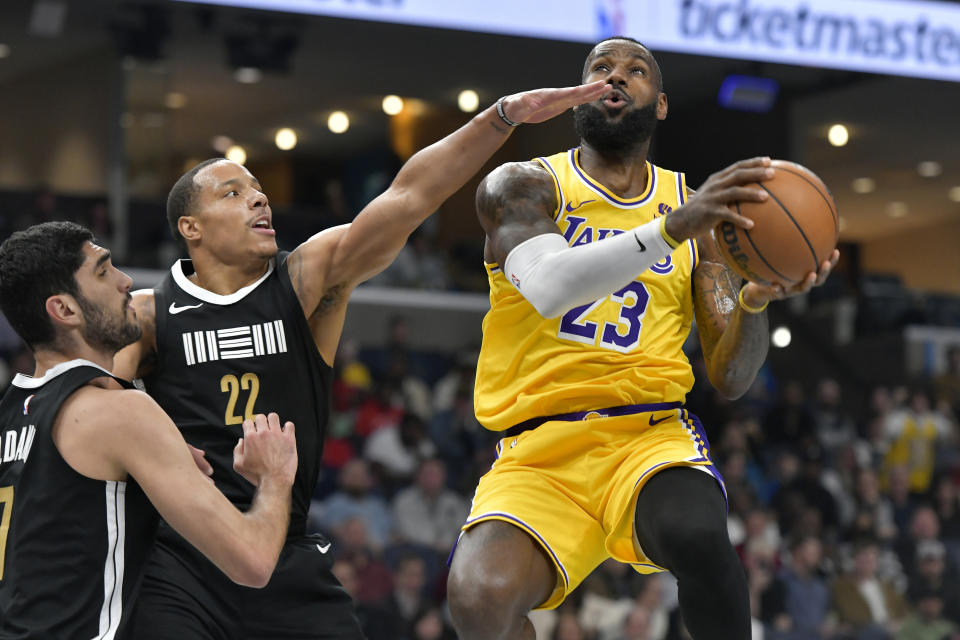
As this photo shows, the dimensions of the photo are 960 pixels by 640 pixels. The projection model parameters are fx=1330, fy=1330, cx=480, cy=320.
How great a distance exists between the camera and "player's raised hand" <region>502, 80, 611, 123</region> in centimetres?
413

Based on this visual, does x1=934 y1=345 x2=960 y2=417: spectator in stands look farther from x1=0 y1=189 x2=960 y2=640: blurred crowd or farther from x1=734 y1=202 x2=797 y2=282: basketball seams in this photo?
x1=734 y1=202 x2=797 y2=282: basketball seams

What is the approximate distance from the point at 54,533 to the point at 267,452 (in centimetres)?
56

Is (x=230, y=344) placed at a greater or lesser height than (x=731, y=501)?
greater

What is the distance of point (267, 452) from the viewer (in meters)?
3.48

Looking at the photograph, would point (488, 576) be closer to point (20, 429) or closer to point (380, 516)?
point (20, 429)

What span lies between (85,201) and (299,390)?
1144 cm

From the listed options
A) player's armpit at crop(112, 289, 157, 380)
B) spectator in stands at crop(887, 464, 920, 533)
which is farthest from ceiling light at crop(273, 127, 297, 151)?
player's armpit at crop(112, 289, 157, 380)

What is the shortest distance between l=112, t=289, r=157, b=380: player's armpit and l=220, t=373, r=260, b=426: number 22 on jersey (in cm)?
28

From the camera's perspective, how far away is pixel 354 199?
2084cm

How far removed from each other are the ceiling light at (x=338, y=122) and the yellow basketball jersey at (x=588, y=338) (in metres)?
15.5

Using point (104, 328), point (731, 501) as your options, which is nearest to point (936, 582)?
point (731, 501)

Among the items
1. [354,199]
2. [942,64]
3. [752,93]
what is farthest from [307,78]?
[942,64]

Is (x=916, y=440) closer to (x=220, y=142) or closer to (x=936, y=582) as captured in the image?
(x=936, y=582)

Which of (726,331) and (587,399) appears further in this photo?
(726,331)
